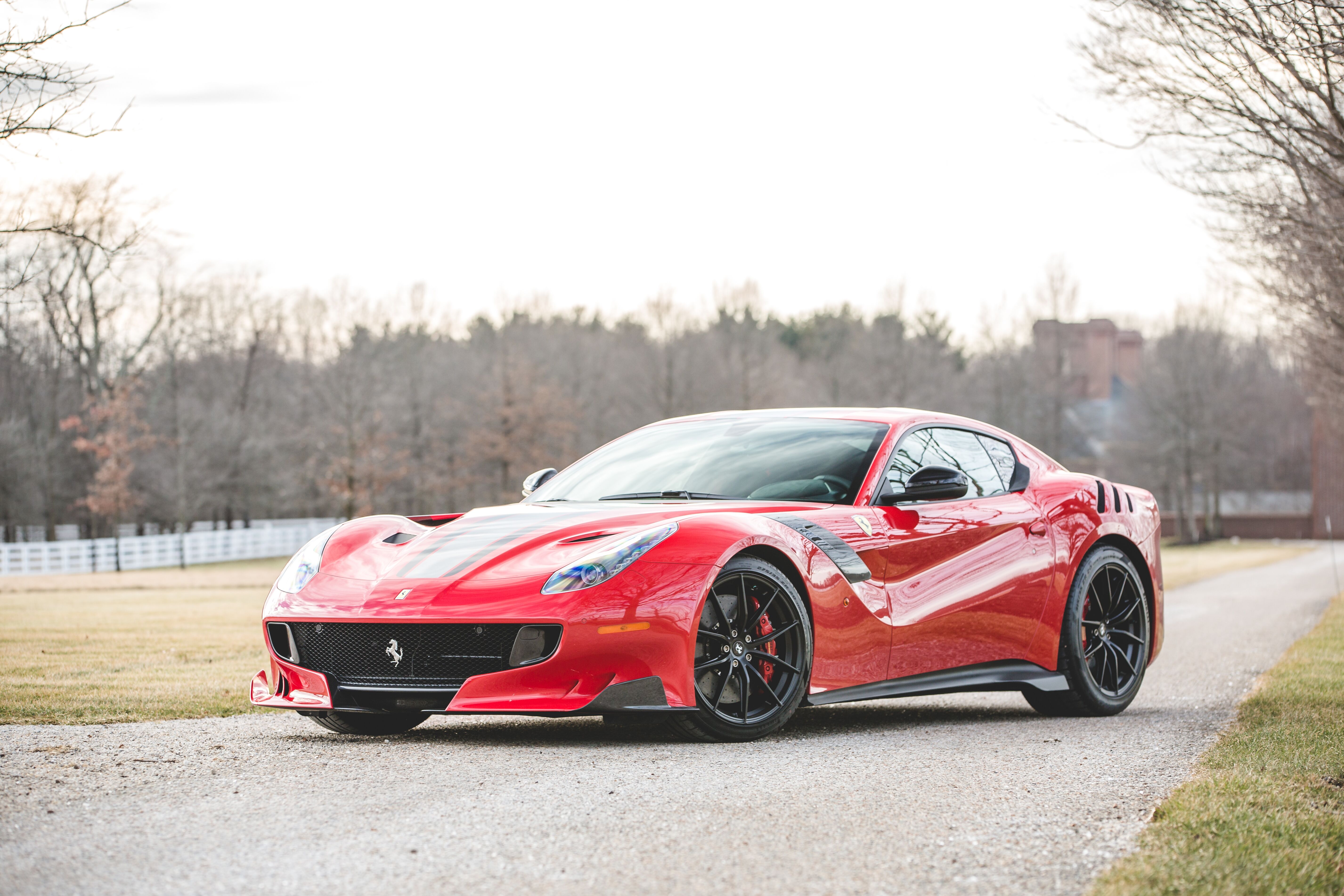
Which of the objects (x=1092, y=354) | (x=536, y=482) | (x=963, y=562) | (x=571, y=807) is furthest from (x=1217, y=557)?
(x=571, y=807)

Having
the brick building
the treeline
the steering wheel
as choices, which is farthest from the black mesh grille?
the brick building

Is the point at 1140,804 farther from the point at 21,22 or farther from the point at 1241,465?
the point at 1241,465

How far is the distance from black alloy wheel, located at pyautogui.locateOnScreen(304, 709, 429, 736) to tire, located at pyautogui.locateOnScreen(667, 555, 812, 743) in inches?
48.5

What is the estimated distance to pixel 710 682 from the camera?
5383mm

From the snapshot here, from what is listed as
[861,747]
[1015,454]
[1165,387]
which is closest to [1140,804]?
[861,747]

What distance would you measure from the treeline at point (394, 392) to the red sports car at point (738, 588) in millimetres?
43381

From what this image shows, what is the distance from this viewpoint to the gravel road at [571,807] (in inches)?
132

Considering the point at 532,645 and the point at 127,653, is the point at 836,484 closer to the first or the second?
the point at 532,645

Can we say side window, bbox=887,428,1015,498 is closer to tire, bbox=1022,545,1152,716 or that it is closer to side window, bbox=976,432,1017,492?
side window, bbox=976,432,1017,492

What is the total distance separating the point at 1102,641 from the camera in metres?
7.34

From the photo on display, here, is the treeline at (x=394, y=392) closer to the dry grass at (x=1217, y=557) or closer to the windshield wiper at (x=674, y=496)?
the dry grass at (x=1217, y=557)

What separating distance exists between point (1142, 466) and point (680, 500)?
6652 centimetres

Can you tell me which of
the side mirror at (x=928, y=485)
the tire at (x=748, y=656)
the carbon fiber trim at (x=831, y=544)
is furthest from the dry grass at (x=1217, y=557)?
the tire at (x=748, y=656)

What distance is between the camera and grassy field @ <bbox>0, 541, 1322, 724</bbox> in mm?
7055
